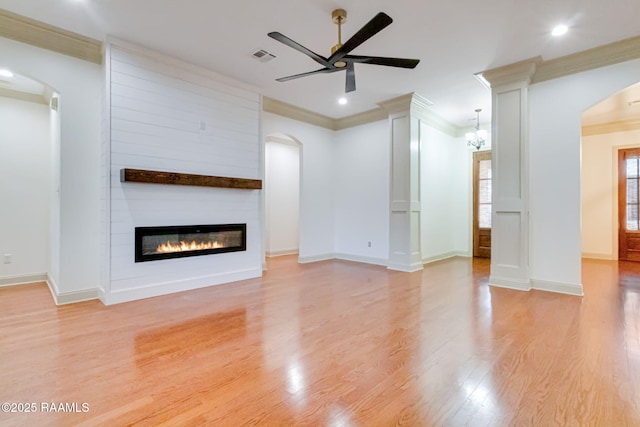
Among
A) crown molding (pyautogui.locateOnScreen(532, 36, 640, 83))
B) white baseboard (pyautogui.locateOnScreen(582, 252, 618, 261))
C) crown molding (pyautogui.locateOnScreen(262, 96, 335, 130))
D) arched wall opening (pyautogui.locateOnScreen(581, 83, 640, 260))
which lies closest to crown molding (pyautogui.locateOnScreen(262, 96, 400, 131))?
crown molding (pyautogui.locateOnScreen(262, 96, 335, 130))

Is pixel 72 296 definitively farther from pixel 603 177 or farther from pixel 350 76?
pixel 603 177

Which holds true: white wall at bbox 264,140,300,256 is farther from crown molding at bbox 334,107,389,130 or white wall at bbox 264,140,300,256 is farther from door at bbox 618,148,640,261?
door at bbox 618,148,640,261

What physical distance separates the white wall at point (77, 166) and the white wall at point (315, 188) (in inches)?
121

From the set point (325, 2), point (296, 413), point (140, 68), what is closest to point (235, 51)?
point (140, 68)

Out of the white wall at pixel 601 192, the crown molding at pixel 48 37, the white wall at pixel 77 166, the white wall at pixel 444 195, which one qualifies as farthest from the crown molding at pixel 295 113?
the white wall at pixel 601 192

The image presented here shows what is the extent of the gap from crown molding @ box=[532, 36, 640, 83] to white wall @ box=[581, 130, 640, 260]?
394cm

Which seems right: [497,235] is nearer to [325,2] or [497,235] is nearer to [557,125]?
[557,125]

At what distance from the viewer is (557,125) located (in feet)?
13.5

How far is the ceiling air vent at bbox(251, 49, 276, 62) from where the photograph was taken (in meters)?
3.91

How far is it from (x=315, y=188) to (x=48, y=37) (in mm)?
4575

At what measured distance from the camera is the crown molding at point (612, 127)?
640 cm

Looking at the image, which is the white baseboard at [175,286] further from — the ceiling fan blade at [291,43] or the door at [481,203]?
the door at [481,203]

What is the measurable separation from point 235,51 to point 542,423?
4.47 meters

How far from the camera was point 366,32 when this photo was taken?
105 inches
